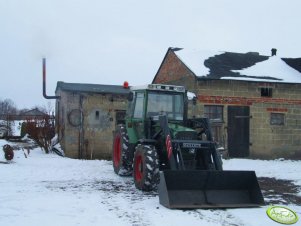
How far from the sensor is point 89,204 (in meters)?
7.16

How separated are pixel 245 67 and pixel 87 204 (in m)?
13.1

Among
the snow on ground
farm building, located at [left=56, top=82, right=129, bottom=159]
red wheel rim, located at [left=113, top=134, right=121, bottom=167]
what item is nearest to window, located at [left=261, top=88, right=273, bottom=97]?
farm building, located at [left=56, top=82, right=129, bottom=159]

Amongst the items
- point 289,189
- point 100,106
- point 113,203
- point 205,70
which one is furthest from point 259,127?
point 113,203

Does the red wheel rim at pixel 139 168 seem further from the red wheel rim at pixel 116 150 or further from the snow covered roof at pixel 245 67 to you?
the snow covered roof at pixel 245 67

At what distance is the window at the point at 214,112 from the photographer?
54.7ft

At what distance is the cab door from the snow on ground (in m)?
1.14

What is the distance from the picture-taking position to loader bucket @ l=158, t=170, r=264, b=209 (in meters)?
6.99

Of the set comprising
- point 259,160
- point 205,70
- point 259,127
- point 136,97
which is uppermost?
point 205,70

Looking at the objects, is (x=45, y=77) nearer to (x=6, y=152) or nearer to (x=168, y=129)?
(x=6, y=152)

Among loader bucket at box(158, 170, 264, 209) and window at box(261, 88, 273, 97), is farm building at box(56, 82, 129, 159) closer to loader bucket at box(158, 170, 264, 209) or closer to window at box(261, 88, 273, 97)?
window at box(261, 88, 273, 97)

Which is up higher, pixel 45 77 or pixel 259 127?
pixel 45 77

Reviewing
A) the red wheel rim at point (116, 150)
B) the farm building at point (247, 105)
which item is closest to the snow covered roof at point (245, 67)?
the farm building at point (247, 105)

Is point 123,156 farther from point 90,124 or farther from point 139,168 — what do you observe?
point 90,124

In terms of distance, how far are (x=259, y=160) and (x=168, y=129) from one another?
9448 mm
